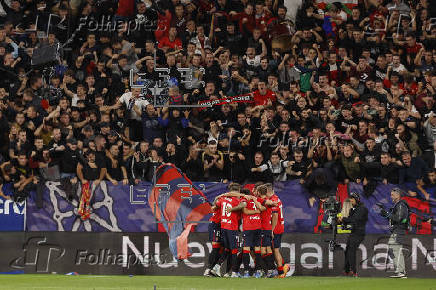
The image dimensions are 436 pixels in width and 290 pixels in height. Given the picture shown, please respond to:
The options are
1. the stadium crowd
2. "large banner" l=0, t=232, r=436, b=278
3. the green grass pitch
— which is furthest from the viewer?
the stadium crowd

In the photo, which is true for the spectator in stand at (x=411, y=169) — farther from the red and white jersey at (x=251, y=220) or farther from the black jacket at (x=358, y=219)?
the red and white jersey at (x=251, y=220)

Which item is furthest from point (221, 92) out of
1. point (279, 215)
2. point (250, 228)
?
point (250, 228)

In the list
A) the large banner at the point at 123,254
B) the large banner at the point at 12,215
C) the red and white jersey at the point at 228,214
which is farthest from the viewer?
the large banner at the point at 12,215

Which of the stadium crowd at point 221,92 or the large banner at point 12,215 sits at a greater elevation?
the stadium crowd at point 221,92

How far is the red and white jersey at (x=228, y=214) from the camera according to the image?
19719 millimetres

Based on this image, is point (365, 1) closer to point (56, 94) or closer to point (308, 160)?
point (308, 160)

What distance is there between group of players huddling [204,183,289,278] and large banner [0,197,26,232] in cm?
464

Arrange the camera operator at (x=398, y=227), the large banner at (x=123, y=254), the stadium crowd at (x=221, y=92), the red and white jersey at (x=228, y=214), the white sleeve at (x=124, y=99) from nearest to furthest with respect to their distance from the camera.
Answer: the red and white jersey at (x=228, y=214) → the camera operator at (x=398, y=227) → the large banner at (x=123, y=254) → the stadium crowd at (x=221, y=92) → the white sleeve at (x=124, y=99)

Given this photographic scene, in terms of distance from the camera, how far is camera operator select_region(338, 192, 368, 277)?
67.8 ft

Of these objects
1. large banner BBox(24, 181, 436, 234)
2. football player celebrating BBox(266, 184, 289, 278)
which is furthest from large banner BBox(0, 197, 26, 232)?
football player celebrating BBox(266, 184, 289, 278)

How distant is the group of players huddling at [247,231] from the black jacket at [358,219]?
1641 mm

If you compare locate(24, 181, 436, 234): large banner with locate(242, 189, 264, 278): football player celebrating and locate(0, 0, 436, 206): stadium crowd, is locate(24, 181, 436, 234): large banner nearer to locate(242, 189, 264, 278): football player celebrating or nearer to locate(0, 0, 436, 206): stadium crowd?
locate(0, 0, 436, 206): stadium crowd

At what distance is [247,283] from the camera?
17.5 meters

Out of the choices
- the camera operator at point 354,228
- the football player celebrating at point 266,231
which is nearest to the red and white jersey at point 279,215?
the football player celebrating at point 266,231
